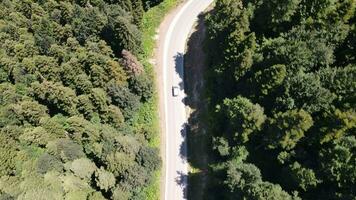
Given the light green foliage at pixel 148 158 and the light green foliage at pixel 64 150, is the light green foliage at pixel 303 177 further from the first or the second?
the light green foliage at pixel 64 150

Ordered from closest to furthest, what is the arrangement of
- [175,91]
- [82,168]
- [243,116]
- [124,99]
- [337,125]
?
[337,125] → [243,116] → [82,168] → [124,99] → [175,91]

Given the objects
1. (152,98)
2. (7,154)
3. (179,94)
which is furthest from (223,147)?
(7,154)

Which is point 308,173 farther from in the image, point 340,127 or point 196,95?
point 196,95

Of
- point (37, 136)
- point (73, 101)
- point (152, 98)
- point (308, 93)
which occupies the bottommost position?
point (308, 93)

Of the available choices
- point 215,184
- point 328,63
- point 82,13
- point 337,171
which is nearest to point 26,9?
point 82,13

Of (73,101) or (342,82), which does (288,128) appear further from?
(73,101)

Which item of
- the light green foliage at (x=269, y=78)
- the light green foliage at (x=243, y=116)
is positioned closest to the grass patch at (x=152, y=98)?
the light green foliage at (x=243, y=116)

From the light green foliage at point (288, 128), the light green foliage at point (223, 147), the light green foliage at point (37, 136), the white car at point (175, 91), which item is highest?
the light green foliage at point (37, 136)
